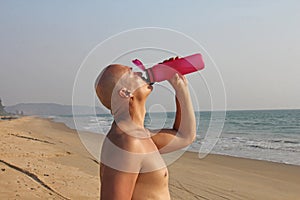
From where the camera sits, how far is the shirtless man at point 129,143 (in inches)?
78.7

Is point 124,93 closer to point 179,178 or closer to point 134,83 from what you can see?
point 134,83

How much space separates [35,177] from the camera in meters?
9.85

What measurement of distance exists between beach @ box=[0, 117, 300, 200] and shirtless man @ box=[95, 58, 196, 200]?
20.5ft

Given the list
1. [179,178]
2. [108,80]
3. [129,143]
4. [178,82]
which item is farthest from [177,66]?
[179,178]

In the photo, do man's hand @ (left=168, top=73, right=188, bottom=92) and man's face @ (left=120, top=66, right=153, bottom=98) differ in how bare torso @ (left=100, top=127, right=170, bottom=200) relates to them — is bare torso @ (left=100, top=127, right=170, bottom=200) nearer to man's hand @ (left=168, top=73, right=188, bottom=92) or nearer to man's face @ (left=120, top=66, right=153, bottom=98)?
man's face @ (left=120, top=66, right=153, bottom=98)

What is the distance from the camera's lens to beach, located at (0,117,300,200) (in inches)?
349

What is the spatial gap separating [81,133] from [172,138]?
672 mm

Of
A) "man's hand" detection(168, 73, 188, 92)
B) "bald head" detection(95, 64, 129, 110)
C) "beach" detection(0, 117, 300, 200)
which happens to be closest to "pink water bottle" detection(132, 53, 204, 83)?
"man's hand" detection(168, 73, 188, 92)

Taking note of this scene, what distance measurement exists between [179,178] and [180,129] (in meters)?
10.6

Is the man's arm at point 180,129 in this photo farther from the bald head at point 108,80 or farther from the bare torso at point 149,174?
the bald head at point 108,80

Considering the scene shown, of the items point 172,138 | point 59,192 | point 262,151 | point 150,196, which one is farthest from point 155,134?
→ point 262,151

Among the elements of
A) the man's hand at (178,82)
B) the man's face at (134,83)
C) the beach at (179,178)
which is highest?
the man's face at (134,83)

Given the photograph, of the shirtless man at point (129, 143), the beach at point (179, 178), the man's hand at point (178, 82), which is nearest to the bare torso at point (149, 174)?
the shirtless man at point (129, 143)

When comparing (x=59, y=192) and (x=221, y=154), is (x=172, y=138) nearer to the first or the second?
(x=59, y=192)
